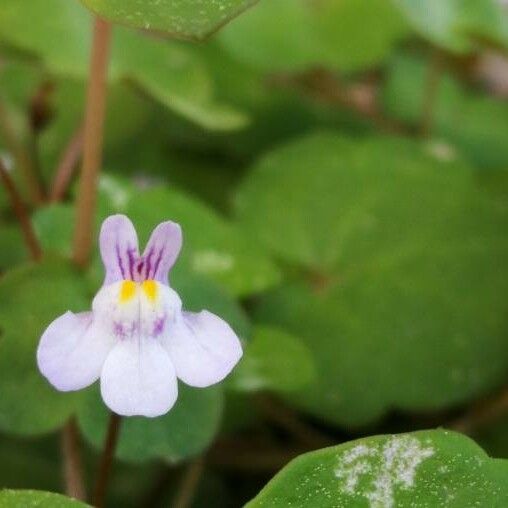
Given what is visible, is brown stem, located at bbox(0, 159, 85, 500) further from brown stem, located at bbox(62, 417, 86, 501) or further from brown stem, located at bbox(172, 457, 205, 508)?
brown stem, located at bbox(172, 457, 205, 508)

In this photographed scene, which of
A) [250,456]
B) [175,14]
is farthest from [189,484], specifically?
[175,14]

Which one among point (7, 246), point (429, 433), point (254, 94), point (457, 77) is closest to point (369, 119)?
point (254, 94)

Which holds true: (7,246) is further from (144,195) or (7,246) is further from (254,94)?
(254,94)

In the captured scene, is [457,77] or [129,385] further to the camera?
[457,77]

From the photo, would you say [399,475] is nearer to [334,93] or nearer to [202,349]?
[202,349]

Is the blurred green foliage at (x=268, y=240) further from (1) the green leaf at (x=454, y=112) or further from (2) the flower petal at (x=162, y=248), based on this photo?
(2) the flower petal at (x=162, y=248)
